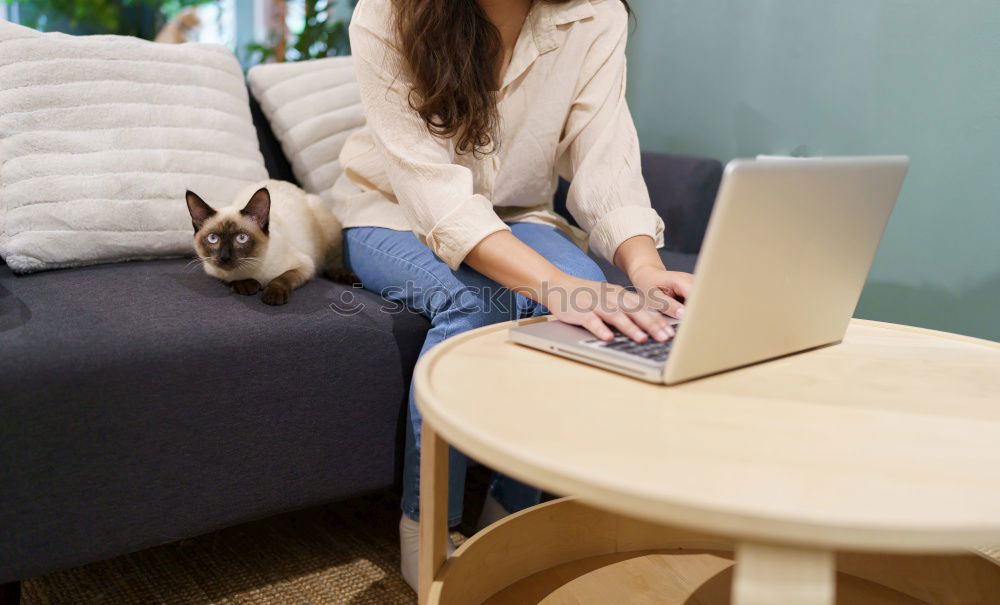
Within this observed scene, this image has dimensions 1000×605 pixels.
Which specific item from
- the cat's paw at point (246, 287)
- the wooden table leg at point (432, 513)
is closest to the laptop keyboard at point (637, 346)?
the wooden table leg at point (432, 513)

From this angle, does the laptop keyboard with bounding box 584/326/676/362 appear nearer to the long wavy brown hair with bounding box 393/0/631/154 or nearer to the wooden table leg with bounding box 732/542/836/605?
the wooden table leg with bounding box 732/542/836/605

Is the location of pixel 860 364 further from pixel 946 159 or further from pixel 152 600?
pixel 152 600

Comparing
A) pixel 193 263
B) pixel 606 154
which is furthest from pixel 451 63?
pixel 193 263

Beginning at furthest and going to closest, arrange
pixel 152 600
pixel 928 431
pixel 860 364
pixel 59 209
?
pixel 59 209 < pixel 152 600 < pixel 860 364 < pixel 928 431

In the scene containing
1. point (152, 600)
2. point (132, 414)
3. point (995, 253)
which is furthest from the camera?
point (995, 253)

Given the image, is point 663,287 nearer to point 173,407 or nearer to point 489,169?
point 489,169

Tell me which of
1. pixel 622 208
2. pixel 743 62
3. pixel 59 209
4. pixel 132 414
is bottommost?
pixel 132 414

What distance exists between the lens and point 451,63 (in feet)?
4.12

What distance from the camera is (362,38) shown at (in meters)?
1.28

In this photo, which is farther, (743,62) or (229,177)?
(743,62)

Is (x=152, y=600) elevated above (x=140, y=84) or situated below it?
below

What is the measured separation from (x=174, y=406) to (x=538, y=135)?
0.77m

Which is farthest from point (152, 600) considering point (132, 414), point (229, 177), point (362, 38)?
point (362, 38)

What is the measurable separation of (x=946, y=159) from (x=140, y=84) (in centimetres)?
165
